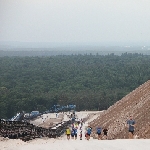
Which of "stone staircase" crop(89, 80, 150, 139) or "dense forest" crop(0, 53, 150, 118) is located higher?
"stone staircase" crop(89, 80, 150, 139)

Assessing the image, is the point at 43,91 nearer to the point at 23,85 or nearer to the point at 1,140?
the point at 23,85

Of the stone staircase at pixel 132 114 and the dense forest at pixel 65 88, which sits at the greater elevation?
the stone staircase at pixel 132 114

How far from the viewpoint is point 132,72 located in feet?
320

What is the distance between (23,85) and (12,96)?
17.9 metres

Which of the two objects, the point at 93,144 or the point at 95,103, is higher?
the point at 93,144

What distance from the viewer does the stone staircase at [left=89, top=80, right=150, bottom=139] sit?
74.8 ft

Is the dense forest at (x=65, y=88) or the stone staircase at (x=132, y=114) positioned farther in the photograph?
the dense forest at (x=65, y=88)

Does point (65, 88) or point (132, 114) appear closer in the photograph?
point (132, 114)

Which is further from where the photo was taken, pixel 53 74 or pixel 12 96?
pixel 53 74

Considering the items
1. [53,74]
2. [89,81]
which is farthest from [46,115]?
[53,74]

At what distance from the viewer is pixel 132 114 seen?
1047 inches

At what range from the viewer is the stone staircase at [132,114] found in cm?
2280

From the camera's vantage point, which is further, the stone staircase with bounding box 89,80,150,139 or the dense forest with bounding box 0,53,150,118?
the dense forest with bounding box 0,53,150,118

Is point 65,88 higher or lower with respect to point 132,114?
lower
